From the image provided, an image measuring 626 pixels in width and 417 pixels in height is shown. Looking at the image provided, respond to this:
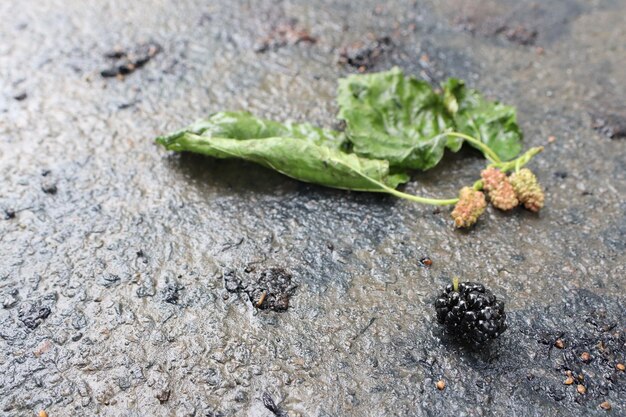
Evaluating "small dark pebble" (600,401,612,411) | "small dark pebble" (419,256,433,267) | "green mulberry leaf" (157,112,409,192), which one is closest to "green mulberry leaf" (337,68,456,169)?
"green mulberry leaf" (157,112,409,192)

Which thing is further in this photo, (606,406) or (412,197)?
(412,197)

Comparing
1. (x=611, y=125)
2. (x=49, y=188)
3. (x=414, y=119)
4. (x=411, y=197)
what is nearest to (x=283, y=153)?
(x=411, y=197)

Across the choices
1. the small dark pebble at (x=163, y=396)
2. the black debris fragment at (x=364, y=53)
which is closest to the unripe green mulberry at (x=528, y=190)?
the black debris fragment at (x=364, y=53)

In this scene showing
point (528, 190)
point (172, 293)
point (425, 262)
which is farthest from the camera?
point (528, 190)

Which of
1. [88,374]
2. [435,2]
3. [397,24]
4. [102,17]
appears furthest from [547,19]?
[88,374]

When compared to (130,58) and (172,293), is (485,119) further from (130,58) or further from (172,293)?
(130,58)

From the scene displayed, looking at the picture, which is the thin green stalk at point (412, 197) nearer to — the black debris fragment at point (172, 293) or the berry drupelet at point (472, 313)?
the berry drupelet at point (472, 313)
